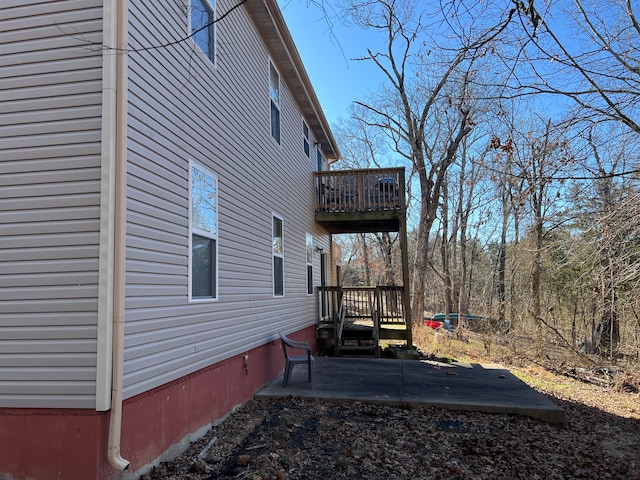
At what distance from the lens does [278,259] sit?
7.72 metres

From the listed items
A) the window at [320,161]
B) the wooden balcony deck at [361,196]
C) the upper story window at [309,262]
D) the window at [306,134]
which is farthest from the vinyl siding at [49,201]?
the window at [320,161]

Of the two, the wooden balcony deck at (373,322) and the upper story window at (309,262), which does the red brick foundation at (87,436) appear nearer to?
the wooden balcony deck at (373,322)

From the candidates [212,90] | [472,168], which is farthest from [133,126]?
[472,168]

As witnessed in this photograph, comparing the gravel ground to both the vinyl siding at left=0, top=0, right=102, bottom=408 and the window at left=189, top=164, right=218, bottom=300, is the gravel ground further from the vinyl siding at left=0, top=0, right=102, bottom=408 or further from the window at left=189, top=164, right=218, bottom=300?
the window at left=189, top=164, right=218, bottom=300

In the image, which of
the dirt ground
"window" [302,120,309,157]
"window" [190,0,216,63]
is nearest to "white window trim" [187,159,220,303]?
the dirt ground

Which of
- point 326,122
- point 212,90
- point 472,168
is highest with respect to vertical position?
point 472,168

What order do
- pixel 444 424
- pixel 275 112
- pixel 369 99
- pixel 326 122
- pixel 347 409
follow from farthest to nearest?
pixel 369 99 < pixel 326 122 < pixel 275 112 < pixel 347 409 < pixel 444 424

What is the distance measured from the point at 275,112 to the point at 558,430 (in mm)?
6886

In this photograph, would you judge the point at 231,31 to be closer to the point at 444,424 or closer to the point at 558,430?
the point at 444,424

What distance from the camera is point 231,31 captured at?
5.87 metres

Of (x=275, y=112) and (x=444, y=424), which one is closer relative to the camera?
(x=444, y=424)

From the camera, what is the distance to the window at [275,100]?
7879mm

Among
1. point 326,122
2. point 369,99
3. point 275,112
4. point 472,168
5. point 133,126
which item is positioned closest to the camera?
point 133,126

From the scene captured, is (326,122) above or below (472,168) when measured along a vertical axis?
below
